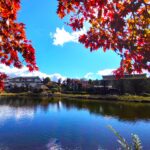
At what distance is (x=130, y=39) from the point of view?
734cm

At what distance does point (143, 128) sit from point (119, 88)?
258 ft

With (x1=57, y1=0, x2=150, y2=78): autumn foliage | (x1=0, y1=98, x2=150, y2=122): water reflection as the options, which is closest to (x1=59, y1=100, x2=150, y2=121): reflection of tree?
(x1=0, y1=98, x2=150, y2=122): water reflection

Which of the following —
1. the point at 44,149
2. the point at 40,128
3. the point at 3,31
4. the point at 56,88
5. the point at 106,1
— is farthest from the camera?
the point at 56,88

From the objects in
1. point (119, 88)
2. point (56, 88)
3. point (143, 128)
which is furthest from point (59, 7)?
point (56, 88)

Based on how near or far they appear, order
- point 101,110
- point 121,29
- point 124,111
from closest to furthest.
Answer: point 121,29 → point 124,111 → point 101,110

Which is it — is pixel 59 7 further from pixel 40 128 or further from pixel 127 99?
pixel 127 99

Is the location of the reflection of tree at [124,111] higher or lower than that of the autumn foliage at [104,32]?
lower

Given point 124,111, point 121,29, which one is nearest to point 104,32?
point 121,29

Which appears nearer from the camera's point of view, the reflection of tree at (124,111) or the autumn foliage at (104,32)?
the autumn foliage at (104,32)

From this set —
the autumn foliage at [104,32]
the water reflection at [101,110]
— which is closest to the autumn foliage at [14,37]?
the autumn foliage at [104,32]

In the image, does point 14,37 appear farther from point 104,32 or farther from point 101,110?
point 101,110

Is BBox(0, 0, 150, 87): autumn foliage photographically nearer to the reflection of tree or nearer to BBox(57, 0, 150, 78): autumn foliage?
BBox(57, 0, 150, 78): autumn foliage

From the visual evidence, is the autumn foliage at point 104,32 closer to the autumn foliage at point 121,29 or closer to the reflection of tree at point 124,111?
the autumn foliage at point 121,29

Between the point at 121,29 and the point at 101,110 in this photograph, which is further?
the point at 101,110
